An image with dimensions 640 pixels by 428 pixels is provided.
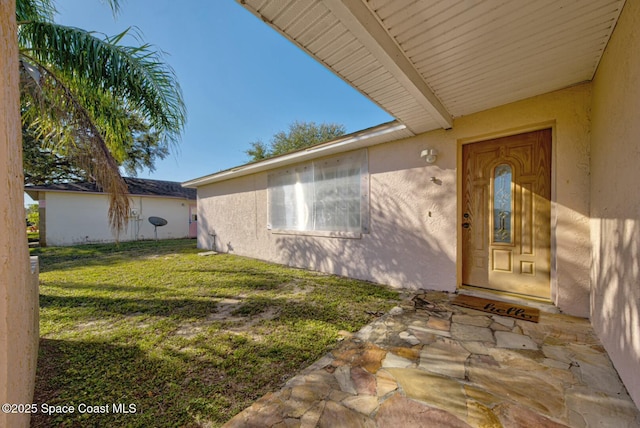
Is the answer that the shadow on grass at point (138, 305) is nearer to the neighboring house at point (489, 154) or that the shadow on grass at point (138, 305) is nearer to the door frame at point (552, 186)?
the neighboring house at point (489, 154)

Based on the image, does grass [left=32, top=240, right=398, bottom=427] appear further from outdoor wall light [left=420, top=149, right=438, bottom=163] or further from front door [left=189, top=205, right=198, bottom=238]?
front door [left=189, top=205, right=198, bottom=238]

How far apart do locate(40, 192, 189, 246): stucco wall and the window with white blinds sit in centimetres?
835

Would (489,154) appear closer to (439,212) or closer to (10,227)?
(439,212)

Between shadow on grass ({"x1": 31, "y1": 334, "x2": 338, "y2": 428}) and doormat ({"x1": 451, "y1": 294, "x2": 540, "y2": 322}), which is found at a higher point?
doormat ({"x1": 451, "y1": 294, "x2": 540, "y2": 322})

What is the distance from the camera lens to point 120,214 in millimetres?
3033

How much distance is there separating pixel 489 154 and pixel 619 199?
6.67ft

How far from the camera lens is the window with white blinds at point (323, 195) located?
210 inches

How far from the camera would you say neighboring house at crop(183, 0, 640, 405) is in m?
1.97

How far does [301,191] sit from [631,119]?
18.0ft

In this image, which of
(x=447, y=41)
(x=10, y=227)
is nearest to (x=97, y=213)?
(x=10, y=227)

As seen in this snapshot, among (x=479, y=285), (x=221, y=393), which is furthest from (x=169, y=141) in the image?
(x=479, y=285)

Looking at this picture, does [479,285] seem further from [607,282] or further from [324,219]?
[324,219]

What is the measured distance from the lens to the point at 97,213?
1274cm

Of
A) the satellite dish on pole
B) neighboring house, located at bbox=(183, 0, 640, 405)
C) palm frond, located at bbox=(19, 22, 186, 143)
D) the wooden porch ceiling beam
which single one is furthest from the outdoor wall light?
the satellite dish on pole
